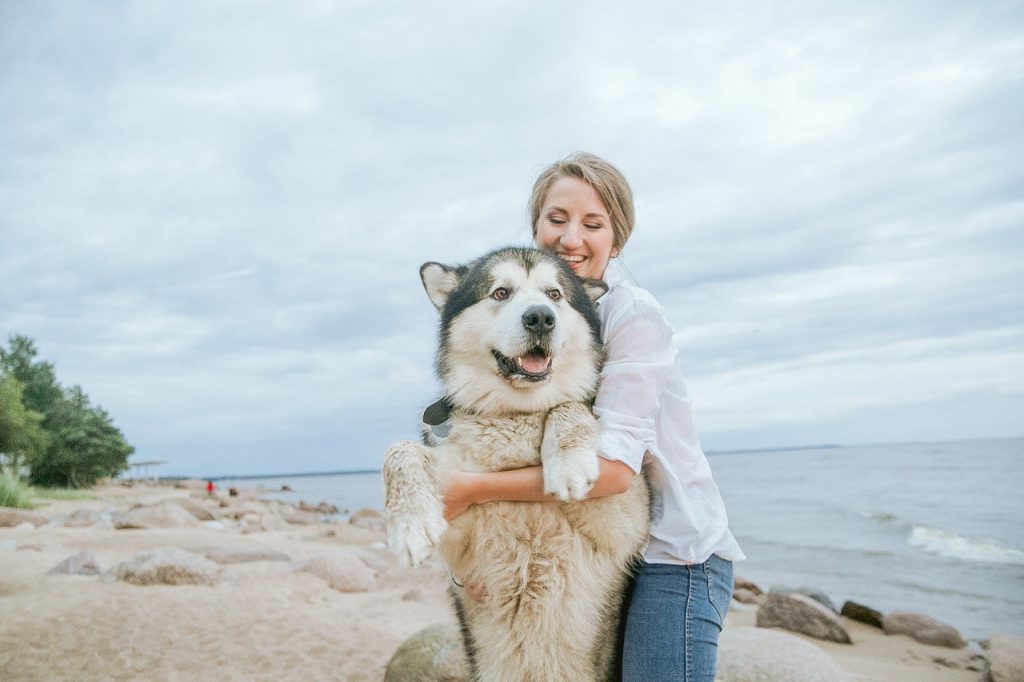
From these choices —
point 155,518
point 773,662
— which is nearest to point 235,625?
point 773,662

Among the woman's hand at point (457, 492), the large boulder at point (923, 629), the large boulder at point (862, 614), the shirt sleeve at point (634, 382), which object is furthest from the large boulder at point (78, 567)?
the large boulder at point (923, 629)

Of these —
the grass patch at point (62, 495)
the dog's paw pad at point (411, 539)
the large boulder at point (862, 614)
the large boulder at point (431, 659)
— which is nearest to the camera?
the dog's paw pad at point (411, 539)

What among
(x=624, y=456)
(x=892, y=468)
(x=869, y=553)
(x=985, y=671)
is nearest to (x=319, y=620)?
(x=624, y=456)

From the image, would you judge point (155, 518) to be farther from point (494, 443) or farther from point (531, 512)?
point (531, 512)

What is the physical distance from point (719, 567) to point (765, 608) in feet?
24.0

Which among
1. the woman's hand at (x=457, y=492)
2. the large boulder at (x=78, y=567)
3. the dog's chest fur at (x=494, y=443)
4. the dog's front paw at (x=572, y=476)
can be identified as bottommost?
the large boulder at (x=78, y=567)

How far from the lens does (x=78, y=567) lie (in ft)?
28.9

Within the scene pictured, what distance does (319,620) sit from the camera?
25.6 ft

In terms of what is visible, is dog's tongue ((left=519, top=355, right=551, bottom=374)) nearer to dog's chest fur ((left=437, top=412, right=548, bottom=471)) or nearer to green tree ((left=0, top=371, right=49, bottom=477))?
dog's chest fur ((left=437, top=412, right=548, bottom=471))

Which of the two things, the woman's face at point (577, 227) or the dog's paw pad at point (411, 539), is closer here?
the dog's paw pad at point (411, 539)

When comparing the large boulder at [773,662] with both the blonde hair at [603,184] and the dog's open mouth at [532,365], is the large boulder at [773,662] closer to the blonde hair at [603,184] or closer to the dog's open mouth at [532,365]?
the blonde hair at [603,184]

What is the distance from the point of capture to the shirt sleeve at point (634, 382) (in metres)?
3.01

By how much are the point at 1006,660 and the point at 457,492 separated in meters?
7.11

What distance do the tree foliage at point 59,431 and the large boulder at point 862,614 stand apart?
29503 mm
